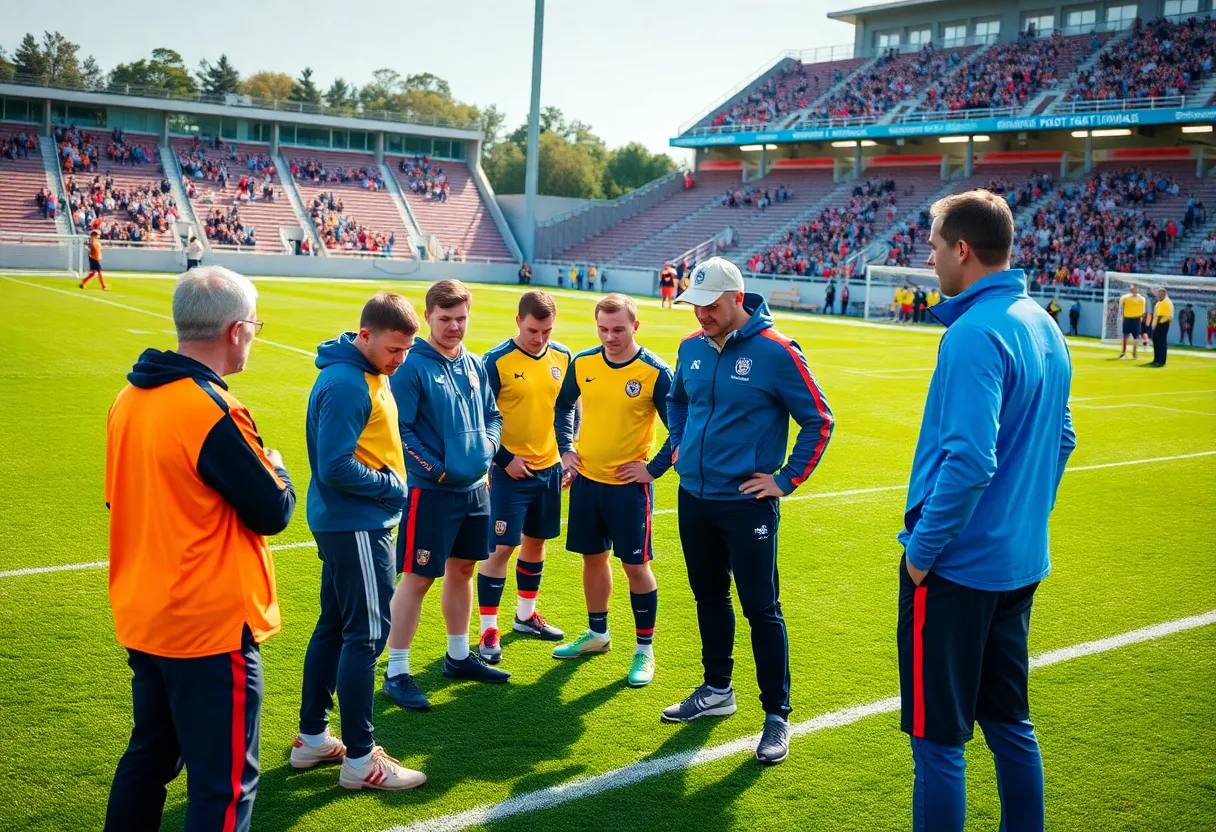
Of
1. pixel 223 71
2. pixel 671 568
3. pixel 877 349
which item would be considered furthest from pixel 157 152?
pixel 223 71

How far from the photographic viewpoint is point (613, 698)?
5.33 metres

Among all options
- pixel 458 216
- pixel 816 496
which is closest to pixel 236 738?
pixel 816 496

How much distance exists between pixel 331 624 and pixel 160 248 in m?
46.0

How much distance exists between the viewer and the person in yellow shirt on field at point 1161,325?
23.3 m

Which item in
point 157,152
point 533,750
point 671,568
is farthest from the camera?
point 157,152

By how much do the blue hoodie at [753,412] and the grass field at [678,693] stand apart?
1327 mm

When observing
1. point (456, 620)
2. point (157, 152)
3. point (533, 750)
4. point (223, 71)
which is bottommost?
point (533, 750)

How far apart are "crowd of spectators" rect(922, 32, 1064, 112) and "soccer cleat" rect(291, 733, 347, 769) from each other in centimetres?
4877

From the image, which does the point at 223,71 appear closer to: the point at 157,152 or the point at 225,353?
the point at 157,152

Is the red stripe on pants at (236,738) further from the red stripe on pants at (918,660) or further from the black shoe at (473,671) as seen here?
the black shoe at (473,671)

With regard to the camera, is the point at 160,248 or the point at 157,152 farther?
the point at 157,152

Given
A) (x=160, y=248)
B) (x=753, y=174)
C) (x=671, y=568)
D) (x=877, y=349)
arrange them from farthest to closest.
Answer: (x=753, y=174) < (x=160, y=248) < (x=877, y=349) < (x=671, y=568)

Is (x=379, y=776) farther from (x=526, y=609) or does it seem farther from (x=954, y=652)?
(x=954, y=652)

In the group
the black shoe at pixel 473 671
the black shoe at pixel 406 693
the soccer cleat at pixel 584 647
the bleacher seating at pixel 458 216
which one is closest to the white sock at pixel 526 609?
the soccer cleat at pixel 584 647
